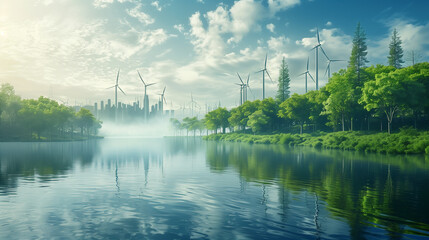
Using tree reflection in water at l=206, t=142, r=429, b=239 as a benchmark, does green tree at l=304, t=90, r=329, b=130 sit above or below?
above

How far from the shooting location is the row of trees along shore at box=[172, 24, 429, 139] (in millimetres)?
56625

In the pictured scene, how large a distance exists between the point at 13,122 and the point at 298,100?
10776 cm

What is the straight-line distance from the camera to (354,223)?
10406 mm

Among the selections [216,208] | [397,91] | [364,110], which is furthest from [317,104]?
[216,208]

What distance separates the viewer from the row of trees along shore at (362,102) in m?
56.6

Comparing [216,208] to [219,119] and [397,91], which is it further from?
[219,119]

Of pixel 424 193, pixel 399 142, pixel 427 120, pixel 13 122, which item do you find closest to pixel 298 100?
pixel 427 120

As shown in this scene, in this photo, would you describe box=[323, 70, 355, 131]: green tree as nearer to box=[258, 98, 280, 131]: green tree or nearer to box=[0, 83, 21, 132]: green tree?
box=[258, 98, 280, 131]: green tree

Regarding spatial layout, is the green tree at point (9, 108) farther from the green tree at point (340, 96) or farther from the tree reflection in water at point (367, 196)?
the tree reflection in water at point (367, 196)

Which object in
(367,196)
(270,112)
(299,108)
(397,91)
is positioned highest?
(270,112)

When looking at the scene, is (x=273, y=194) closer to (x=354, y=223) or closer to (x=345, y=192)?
(x=345, y=192)

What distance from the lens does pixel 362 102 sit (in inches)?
2670

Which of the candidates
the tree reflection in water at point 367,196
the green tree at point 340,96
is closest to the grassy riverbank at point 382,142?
the green tree at point 340,96

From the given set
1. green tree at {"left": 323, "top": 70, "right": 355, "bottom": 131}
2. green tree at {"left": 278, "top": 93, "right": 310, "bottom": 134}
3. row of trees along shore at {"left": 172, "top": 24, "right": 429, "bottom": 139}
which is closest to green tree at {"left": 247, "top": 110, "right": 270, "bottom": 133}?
row of trees along shore at {"left": 172, "top": 24, "right": 429, "bottom": 139}
